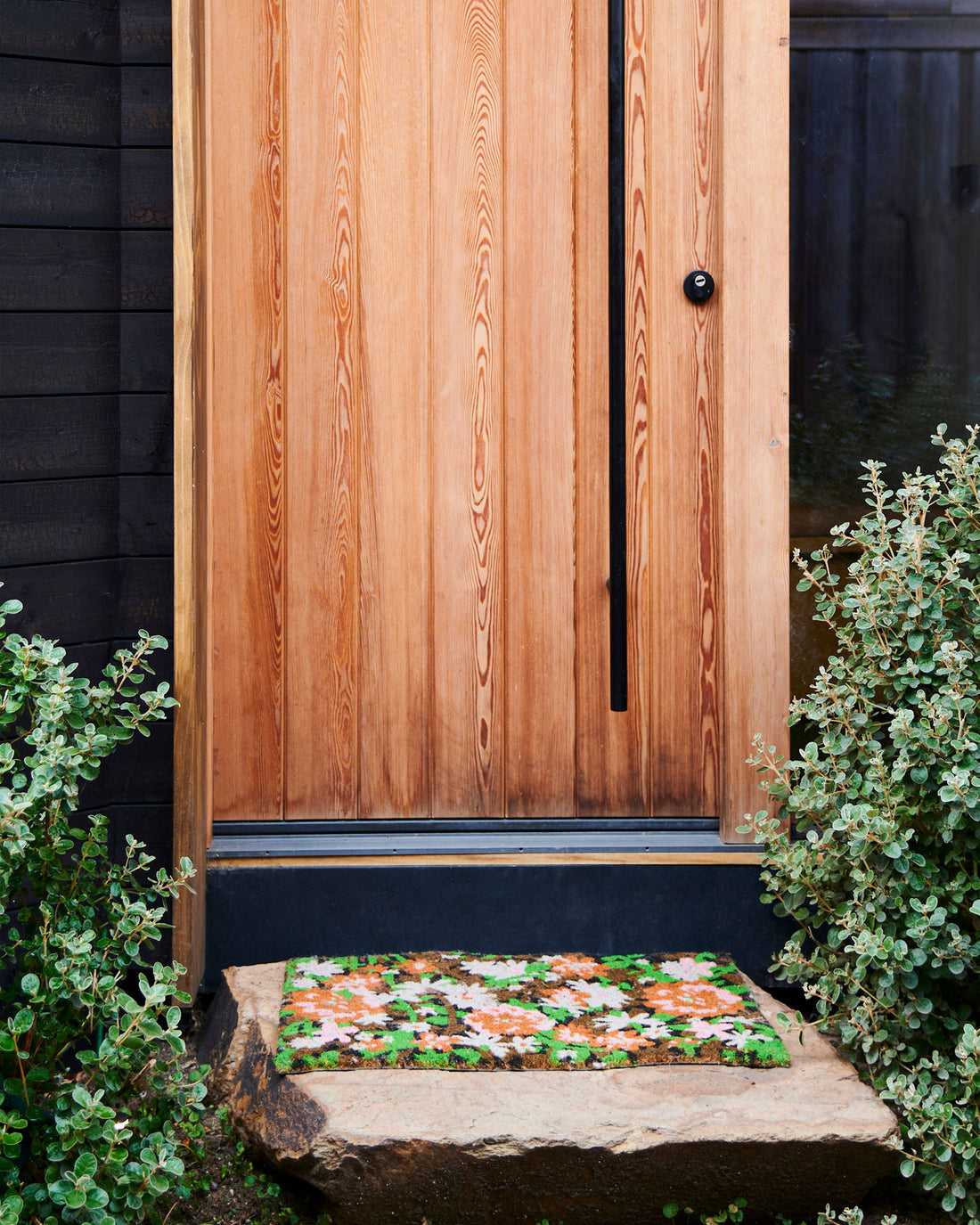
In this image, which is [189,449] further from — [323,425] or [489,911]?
[489,911]

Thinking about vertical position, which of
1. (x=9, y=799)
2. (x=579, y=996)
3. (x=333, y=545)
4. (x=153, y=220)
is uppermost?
(x=153, y=220)

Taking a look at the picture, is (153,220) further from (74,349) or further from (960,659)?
(960,659)

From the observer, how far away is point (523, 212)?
1943mm

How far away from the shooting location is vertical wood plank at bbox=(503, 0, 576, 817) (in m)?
1.93

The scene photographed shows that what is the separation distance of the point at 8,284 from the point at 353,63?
720 mm

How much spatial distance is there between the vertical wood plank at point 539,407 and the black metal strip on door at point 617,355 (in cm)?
14

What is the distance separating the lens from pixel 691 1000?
5.61 feet

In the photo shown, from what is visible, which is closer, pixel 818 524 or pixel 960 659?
pixel 960 659

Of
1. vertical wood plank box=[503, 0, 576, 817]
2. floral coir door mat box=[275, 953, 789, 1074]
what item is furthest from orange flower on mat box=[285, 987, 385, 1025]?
vertical wood plank box=[503, 0, 576, 817]

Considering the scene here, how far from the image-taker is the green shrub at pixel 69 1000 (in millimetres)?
1228

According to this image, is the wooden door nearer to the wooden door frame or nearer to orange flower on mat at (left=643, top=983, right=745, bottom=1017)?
the wooden door frame

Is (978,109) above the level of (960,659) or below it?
above

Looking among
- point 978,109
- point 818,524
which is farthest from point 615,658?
point 978,109

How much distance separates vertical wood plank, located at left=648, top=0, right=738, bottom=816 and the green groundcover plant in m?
0.23
